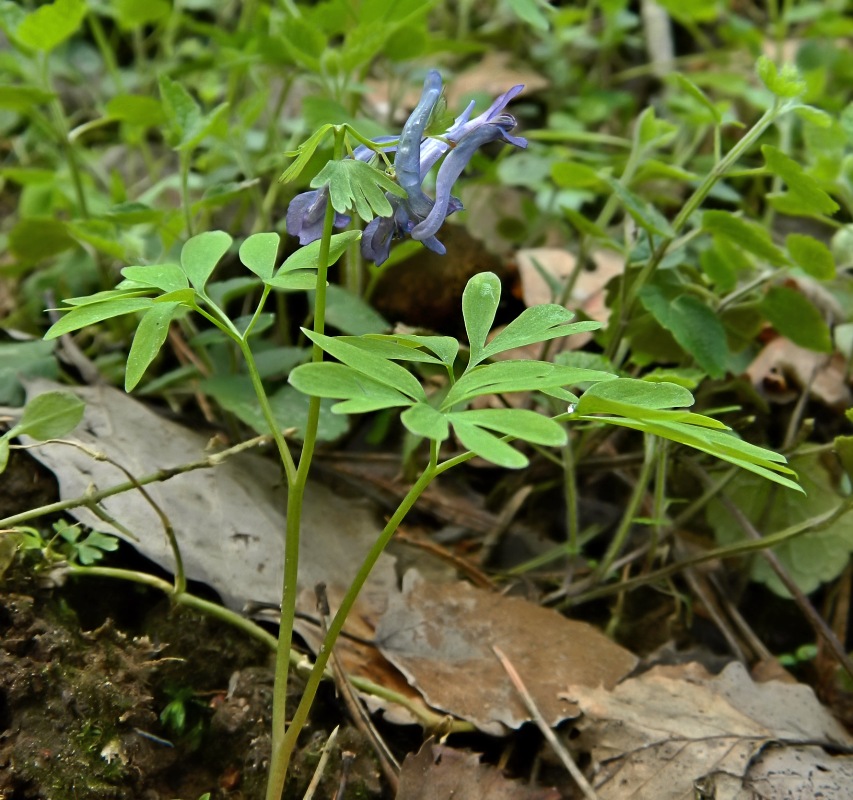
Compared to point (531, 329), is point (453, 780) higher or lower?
lower

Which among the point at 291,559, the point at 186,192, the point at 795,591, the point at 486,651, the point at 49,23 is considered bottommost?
the point at 795,591

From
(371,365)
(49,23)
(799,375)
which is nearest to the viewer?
(371,365)

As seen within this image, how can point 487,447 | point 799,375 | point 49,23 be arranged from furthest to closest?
point 799,375, point 49,23, point 487,447

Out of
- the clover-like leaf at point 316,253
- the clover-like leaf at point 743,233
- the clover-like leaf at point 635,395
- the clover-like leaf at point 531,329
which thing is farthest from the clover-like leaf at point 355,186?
the clover-like leaf at point 743,233

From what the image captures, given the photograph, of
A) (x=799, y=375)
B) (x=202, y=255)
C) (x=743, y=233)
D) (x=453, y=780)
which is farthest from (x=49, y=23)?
(x=799, y=375)

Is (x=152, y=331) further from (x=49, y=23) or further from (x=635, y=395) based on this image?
(x=49, y=23)

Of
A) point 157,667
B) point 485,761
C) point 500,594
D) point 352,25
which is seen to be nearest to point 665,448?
point 500,594

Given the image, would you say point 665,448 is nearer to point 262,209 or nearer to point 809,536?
point 809,536
